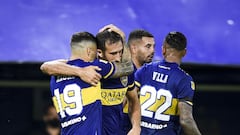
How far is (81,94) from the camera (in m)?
6.38

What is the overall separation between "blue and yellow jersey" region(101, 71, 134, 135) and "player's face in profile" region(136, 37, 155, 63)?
983 mm

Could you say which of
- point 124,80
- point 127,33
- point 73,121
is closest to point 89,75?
point 73,121

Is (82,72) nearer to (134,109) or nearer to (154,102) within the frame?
(134,109)

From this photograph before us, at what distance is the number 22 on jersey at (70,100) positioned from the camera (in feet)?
21.0

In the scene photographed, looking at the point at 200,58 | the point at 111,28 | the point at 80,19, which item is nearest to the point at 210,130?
the point at 200,58

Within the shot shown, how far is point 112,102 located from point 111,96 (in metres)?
0.05

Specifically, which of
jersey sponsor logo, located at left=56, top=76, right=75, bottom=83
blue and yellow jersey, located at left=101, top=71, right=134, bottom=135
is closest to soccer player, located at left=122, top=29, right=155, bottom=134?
blue and yellow jersey, located at left=101, top=71, right=134, bottom=135

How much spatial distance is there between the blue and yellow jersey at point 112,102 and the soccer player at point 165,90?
2.10ft

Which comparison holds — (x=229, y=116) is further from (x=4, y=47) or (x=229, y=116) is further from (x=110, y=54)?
(x=110, y=54)

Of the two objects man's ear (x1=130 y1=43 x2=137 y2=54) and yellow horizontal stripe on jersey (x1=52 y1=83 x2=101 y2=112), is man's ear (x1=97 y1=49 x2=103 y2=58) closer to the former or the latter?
yellow horizontal stripe on jersey (x1=52 y1=83 x2=101 y2=112)

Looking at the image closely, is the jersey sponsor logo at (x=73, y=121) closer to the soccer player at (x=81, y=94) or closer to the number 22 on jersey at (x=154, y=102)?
the soccer player at (x=81, y=94)

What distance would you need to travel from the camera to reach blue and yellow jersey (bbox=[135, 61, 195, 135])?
23.9 feet

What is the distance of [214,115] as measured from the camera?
973 centimetres

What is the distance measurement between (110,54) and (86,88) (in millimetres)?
409
